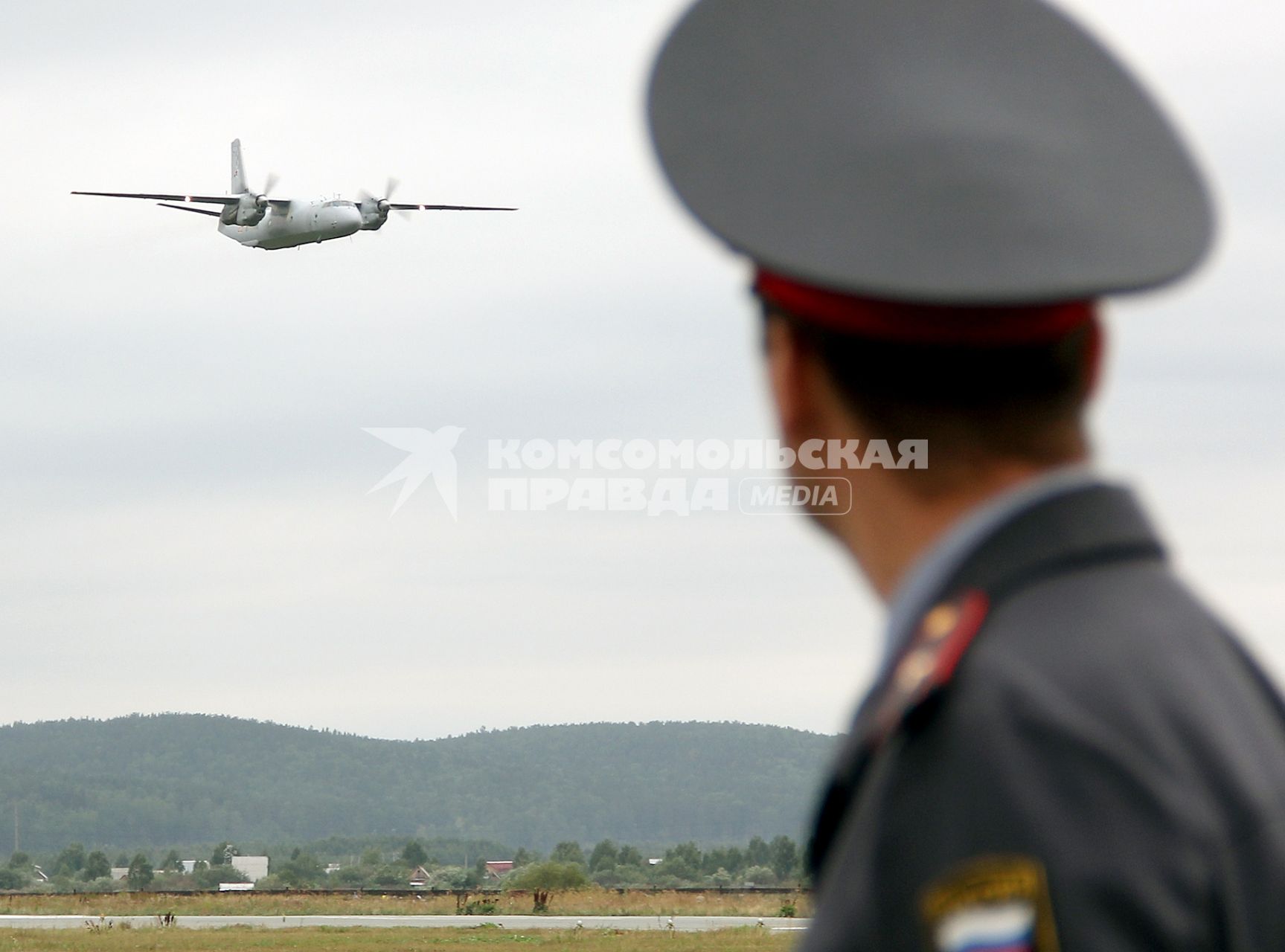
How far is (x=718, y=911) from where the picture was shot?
60.6m

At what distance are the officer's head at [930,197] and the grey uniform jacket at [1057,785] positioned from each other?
0.20 m

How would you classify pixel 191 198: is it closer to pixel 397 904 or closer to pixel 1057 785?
pixel 397 904

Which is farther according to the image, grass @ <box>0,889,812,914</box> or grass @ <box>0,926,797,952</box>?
grass @ <box>0,889,812,914</box>

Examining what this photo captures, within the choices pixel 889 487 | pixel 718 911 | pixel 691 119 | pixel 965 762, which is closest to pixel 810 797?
pixel 965 762

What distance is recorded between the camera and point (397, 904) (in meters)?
65.1

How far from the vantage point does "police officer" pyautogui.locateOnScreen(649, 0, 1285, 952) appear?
1.29 meters

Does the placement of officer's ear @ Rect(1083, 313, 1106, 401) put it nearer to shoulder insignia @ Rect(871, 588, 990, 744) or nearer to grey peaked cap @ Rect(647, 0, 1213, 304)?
grey peaked cap @ Rect(647, 0, 1213, 304)

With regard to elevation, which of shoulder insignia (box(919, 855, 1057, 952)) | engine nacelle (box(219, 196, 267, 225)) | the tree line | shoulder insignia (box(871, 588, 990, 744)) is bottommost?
the tree line

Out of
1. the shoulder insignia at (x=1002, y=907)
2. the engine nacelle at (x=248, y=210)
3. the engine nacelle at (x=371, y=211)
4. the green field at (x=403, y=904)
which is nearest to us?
the shoulder insignia at (x=1002, y=907)

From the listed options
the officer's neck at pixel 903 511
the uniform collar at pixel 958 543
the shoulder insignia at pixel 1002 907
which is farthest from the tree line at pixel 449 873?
the shoulder insignia at pixel 1002 907

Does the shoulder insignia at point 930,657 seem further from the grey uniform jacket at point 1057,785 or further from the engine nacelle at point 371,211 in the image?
the engine nacelle at point 371,211

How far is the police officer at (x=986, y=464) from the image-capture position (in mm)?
1287

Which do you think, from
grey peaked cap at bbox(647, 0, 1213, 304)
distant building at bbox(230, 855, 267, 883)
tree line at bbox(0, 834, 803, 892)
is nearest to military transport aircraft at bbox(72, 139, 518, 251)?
tree line at bbox(0, 834, 803, 892)

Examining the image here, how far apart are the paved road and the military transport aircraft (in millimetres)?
23183
